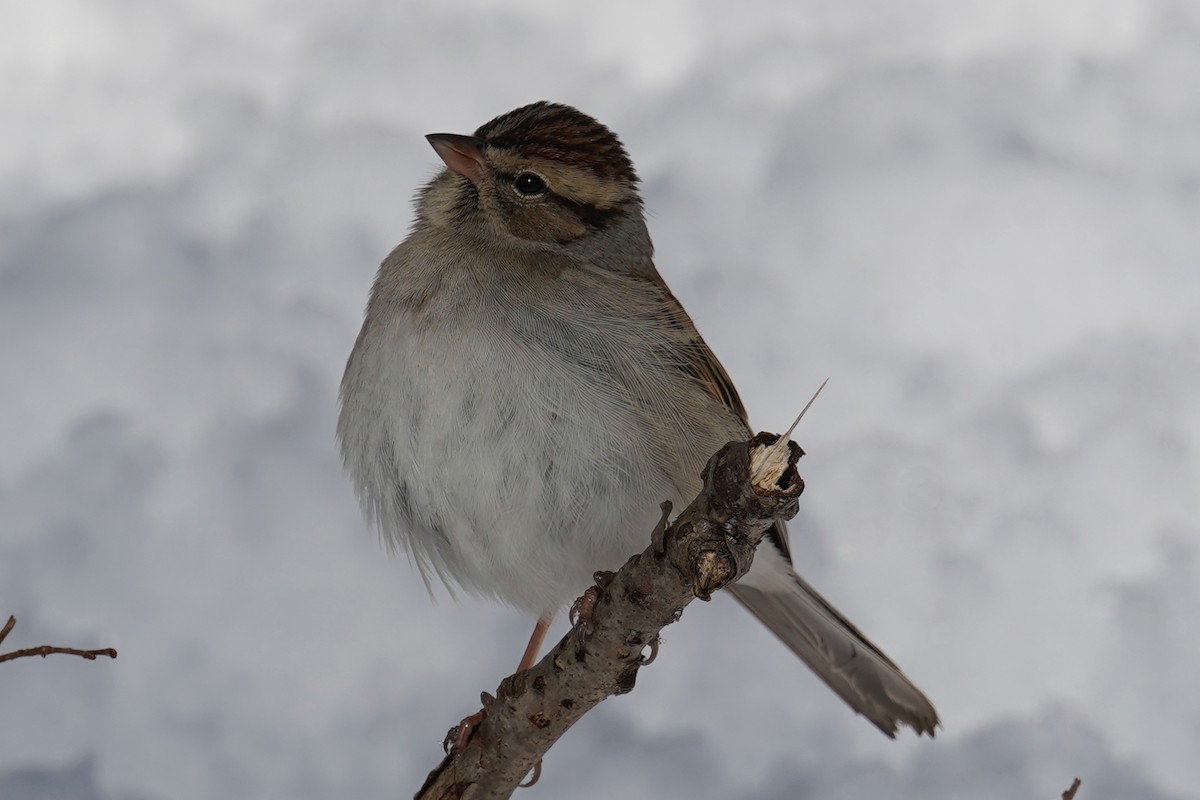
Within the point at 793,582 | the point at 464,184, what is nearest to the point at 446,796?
the point at 793,582

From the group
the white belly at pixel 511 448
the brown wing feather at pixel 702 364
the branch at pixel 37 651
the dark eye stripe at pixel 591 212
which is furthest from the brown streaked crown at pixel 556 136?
the branch at pixel 37 651

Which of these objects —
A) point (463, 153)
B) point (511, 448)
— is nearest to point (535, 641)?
point (511, 448)

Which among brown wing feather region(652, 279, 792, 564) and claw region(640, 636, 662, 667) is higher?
brown wing feather region(652, 279, 792, 564)

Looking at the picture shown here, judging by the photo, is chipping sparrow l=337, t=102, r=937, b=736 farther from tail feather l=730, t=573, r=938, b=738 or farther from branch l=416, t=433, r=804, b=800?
branch l=416, t=433, r=804, b=800

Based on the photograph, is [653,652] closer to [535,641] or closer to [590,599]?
[590,599]

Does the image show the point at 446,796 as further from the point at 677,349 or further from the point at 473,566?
the point at 677,349

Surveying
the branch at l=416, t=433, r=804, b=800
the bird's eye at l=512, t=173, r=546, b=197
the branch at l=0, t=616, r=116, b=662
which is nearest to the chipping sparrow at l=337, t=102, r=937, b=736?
the bird's eye at l=512, t=173, r=546, b=197
